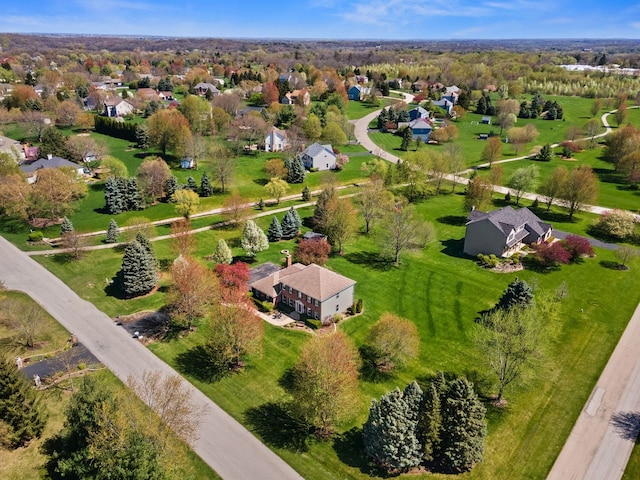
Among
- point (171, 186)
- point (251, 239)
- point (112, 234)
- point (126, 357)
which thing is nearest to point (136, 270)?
point (126, 357)

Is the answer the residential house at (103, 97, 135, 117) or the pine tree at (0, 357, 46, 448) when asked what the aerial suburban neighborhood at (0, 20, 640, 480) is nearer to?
the pine tree at (0, 357, 46, 448)

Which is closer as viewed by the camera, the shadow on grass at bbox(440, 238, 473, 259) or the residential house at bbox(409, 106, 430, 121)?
the shadow on grass at bbox(440, 238, 473, 259)

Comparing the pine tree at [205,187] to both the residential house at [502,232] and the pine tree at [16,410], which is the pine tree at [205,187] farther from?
the pine tree at [16,410]

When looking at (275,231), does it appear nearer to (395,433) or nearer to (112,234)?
(112,234)

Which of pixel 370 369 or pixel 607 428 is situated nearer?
pixel 607 428

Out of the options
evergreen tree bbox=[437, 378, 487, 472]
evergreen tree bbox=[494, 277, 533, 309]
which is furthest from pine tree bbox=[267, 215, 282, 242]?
evergreen tree bbox=[437, 378, 487, 472]

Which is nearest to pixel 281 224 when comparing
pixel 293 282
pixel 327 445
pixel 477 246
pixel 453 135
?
pixel 293 282

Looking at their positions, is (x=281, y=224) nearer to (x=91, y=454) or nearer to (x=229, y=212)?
(x=229, y=212)

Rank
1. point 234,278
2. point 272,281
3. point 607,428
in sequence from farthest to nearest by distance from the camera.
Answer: point 272,281 < point 234,278 < point 607,428
